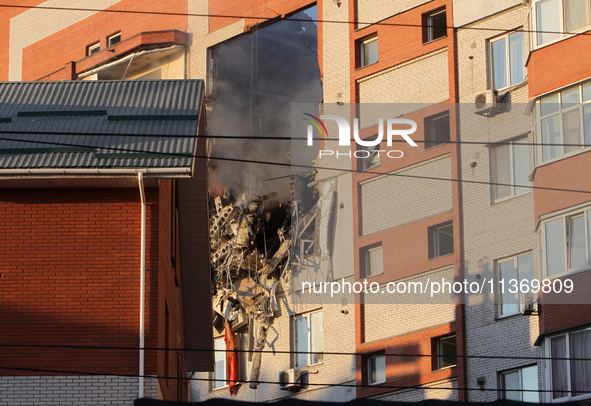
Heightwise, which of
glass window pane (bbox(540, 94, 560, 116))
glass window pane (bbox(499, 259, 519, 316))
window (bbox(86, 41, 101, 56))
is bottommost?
glass window pane (bbox(499, 259, 519, 316))

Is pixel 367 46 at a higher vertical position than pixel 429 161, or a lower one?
higher

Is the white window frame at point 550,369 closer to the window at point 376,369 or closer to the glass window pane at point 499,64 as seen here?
the window at point 376,369

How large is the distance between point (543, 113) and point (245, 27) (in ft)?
58.3

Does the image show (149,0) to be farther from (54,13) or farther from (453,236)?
(453,236)

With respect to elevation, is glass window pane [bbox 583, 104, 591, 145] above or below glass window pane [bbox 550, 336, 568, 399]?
above

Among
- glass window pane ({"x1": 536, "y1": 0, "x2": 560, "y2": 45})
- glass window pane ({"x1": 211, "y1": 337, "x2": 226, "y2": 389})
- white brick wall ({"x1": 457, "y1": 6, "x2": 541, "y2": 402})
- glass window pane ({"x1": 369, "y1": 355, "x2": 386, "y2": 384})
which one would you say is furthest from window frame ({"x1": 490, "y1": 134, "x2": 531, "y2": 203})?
glass window pane ({"x1": 211, "y1": 337, "x2": 226, "y2": 389})

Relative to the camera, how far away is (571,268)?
23922 millimetres

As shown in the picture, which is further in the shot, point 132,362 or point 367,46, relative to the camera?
point 367,46

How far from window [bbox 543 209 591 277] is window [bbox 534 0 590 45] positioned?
4.29 metres

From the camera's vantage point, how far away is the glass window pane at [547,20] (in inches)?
1040

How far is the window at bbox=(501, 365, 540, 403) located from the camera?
99.2ft

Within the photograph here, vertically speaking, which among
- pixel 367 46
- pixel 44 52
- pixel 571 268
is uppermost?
pixel 44 52

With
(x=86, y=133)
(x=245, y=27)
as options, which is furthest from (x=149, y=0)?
(x=86, y=133)

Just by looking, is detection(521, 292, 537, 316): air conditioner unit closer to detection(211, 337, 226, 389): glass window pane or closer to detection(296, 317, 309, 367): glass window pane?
detection(296, 317, 309, 367): glass window pane
